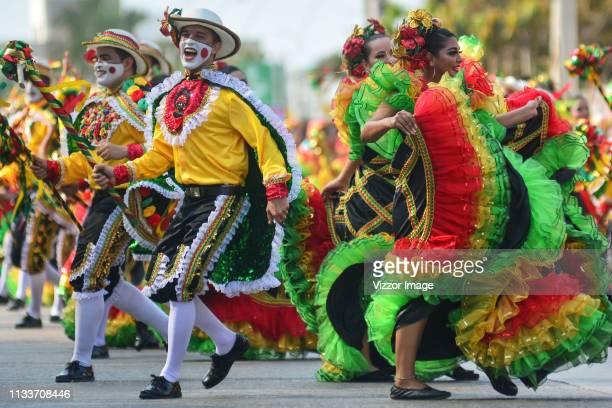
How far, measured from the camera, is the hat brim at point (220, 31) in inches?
319

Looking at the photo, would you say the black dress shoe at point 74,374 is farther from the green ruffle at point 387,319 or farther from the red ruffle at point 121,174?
the green ruffle at point 387,319

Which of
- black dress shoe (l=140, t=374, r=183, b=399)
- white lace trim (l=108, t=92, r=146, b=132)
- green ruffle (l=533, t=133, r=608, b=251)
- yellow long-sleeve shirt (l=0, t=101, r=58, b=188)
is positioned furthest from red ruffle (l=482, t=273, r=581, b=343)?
yellow long-sleeve shirt (l=0, t=101, r=58, b=188)

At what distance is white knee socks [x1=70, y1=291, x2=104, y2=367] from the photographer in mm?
8883

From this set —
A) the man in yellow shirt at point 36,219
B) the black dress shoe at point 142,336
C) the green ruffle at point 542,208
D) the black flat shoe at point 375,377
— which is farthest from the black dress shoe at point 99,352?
the green ruffle at point 542,208

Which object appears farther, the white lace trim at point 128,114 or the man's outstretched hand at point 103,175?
the white lace trim at point 128,114

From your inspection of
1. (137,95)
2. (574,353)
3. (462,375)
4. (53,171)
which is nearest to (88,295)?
(53,171)

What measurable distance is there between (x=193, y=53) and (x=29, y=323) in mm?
5825

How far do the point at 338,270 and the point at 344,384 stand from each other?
0.64 meters

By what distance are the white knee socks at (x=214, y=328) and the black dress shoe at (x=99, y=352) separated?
100 inches

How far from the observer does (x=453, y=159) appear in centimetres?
752

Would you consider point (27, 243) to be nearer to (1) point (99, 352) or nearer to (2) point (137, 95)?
(1) point (99, 352)

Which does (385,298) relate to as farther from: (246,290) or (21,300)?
(21,300)

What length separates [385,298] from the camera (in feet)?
25.5

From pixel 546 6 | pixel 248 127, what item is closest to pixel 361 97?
pixel 248 127
